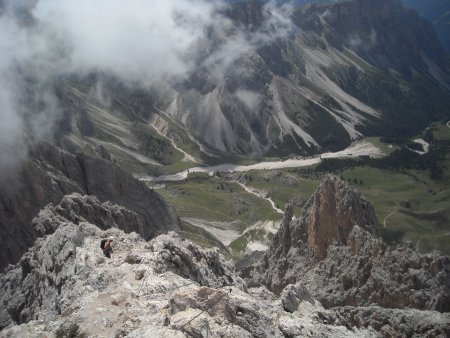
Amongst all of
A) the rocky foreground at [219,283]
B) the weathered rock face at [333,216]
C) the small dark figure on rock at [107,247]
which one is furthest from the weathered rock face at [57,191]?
the weathered rock face at [333,216]

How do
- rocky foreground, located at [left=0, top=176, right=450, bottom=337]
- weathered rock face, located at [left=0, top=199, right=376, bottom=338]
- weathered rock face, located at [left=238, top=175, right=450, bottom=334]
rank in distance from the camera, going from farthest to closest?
1. weathered rock face, located at [left=238, top=175, right=450, bottom=334]
2. rocky foreground, located at [left=0, top=176, right=450, bottom=337]
3. weathered rock face, located at [left=0, top=199, right=376, bottom=338]

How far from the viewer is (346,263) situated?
64.5 meters

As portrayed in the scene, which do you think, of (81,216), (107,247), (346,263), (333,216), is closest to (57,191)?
(81,216)

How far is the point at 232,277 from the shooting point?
48219mm

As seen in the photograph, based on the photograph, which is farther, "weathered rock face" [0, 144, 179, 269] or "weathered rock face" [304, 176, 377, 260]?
"weathered rock face" [0, 144, 179, 269]

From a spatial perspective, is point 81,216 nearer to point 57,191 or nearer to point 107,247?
point 57,191

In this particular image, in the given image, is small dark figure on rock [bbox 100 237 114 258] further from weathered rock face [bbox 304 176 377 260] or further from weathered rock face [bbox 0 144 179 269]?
weathered rock face [bbox 304 176 377 260]

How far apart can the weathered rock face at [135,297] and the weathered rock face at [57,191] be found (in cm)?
2447

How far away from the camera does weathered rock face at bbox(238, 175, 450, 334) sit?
56.9m

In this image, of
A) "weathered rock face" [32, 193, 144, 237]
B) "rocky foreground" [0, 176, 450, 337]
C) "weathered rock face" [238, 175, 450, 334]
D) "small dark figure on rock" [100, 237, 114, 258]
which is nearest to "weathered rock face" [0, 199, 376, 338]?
"rocky foreground" [0, 176, 450, 337]

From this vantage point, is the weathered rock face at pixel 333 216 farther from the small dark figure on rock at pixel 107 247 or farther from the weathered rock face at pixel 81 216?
the small dark figure on rock at pixel 107 247

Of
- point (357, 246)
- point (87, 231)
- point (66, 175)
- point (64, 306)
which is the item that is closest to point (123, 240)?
point (87, 231)

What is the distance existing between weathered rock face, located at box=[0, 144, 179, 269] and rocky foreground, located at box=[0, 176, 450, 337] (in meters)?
Answer: 11.9

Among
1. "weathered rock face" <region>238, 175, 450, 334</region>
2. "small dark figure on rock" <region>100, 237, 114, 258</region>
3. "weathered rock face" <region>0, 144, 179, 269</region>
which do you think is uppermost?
"small dark figure on rock" <region>100, 237, 114, 258</region>
